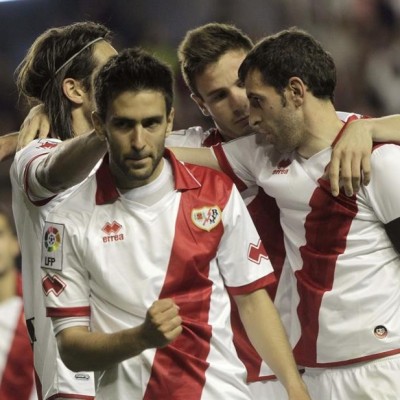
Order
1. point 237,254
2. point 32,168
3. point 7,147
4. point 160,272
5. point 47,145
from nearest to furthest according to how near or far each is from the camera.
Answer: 1. point 160,272
2. point 237,254
3. point 32,168
4. point 47,145
5. point 7,147

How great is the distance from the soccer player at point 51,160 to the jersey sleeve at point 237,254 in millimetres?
430

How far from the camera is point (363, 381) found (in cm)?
297

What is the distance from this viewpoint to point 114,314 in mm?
2670

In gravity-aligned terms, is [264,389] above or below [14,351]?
above

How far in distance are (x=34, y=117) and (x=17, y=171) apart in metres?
0.30

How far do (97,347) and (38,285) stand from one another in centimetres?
75

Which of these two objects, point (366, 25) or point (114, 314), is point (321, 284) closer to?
point (114, 314)

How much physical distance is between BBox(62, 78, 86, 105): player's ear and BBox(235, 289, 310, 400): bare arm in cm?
95

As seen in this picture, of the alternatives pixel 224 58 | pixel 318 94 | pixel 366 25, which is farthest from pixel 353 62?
pixel 318 94

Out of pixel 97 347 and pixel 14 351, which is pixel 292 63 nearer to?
pixel 97 347

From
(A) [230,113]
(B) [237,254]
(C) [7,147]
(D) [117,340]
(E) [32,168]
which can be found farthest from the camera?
(C) [7,147]

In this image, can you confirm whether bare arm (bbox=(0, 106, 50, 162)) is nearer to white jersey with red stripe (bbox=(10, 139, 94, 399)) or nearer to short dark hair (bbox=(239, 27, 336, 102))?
white jersey with red stripe (bbox=(10, 139, 94, 399))

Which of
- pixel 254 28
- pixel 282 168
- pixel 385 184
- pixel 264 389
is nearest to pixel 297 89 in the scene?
pixel 282 168

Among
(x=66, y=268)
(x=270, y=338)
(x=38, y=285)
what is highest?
(x=66, y=268)
